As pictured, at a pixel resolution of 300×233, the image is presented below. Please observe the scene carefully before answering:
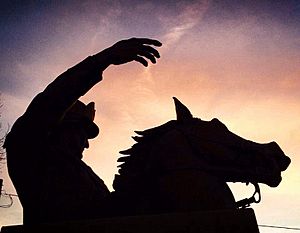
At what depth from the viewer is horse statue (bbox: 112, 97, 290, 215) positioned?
270 cm

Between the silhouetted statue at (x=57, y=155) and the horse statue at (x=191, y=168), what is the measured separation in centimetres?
29

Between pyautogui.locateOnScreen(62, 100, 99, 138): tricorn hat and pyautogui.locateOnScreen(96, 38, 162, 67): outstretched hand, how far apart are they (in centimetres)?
80

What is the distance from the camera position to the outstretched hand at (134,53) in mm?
2830

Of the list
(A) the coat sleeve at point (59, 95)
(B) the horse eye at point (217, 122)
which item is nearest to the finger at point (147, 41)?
(A) the coat sleeve at point (59, 95)

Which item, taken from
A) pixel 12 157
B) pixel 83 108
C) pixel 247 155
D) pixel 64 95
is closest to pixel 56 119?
pixel 64 95

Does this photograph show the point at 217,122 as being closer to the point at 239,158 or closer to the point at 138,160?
the point at 239,158

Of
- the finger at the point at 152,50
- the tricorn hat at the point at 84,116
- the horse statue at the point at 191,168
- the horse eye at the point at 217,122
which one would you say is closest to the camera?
the horse statue at the point at 191,168

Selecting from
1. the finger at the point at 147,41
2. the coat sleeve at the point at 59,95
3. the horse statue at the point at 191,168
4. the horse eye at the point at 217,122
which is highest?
the finger at the point at 147,41

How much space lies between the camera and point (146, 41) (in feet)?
9.42

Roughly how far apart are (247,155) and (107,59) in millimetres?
1202

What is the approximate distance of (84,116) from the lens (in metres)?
3.58

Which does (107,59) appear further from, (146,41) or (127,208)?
(127,208)

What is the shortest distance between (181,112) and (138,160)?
0.49 meters

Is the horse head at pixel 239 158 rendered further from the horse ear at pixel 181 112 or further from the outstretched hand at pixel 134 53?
the outstretched hand at pixel 134 53
